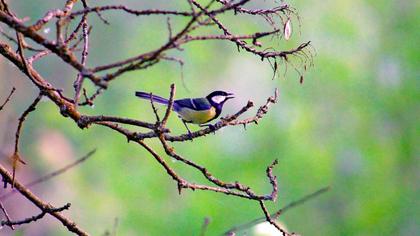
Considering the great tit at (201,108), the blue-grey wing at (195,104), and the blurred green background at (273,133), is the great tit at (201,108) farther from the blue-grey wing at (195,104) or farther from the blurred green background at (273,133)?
the blurred green background at (273,133)

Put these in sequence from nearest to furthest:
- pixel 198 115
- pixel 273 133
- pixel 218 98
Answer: pixel 198 115 < pixel 218 98 < pixel 273 133

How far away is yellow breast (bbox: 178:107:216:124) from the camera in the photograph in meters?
2.55

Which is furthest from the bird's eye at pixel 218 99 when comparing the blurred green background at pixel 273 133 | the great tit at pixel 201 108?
the blurred green background at pixel 273 133

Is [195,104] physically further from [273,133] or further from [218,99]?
[273,133]

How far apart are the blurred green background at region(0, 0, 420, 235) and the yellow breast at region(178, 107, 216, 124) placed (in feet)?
17.1

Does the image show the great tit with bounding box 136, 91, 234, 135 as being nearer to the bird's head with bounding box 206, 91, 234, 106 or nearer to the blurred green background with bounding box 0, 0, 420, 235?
the bird's head with bounding box 206, 91, 234, 106

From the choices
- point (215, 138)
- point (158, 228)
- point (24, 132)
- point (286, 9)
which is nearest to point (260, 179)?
point (215, 138)

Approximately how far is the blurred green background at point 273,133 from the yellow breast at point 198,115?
523 centimetres

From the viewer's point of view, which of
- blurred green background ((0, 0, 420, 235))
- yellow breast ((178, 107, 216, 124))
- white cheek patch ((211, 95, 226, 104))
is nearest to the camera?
yellow breast ((178, 107, 216, 124))

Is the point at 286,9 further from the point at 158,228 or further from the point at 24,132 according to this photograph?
the point at 24,132

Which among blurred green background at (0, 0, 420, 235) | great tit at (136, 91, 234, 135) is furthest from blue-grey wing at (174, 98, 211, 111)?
blurred green background at (0, 0, 420, 235)

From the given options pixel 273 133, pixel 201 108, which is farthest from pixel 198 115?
pixel 273 133

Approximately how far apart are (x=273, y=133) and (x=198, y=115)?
573 centimetres

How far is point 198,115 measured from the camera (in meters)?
2.57
